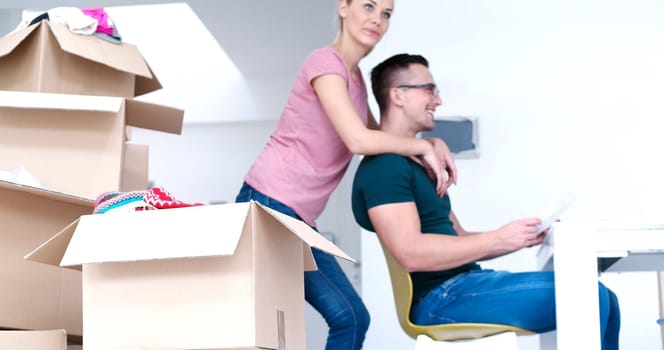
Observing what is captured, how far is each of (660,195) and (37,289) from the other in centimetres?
224

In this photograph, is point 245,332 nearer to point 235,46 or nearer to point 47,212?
point 47,212

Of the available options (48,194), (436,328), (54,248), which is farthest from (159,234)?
(436,328)

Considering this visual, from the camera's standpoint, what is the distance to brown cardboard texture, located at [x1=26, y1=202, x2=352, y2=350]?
4.91ft

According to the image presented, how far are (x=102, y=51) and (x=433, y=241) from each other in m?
1.03

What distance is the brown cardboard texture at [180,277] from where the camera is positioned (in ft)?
4.91

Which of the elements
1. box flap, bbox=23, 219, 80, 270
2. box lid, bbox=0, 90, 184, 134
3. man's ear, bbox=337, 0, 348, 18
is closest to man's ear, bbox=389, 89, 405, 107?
man's ear, bbox=337, 0, 348, 18

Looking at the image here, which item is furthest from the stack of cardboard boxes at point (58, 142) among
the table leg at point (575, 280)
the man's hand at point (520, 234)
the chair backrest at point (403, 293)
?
the table leg at point (575, 280)

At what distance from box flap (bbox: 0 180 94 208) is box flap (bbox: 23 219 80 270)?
235mm

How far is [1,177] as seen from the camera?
6.49 ft

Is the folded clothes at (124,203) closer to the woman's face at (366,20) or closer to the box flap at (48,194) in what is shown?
the box flap at (48,194)

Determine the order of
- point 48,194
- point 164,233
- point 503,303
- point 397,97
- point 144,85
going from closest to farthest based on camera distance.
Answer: point 164,233, point 48,194, point 503,303, point 397,97, point 144,85

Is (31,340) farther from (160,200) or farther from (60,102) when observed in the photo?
(60,102)

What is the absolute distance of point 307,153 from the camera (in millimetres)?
2451

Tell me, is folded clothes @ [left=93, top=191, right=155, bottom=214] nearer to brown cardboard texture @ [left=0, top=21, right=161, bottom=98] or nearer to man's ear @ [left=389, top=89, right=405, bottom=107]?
brown cardboard texture @ [left=0, top=21, right=161, bottom=98]
